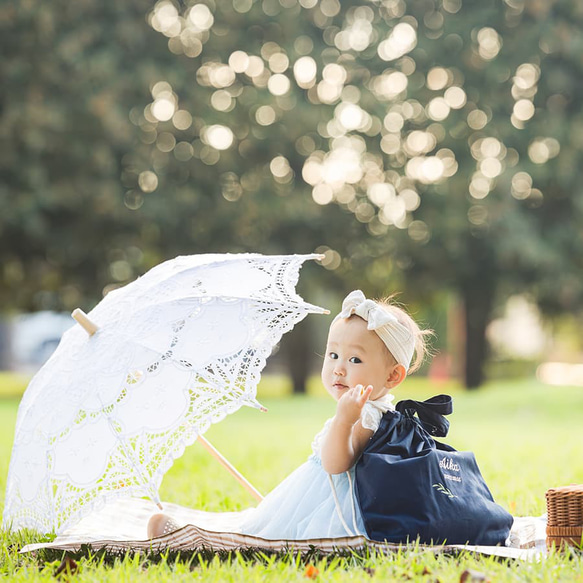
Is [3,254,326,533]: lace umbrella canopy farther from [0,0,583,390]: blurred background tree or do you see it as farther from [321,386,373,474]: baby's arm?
[0,0,583,390]: blurred background tree

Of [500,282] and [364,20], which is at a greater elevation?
[364,20]

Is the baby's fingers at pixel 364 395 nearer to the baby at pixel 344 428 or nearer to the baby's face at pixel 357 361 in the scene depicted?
the baby at pixel 344 428

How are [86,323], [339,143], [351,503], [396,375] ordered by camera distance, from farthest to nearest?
1. [339,143]
2. [396,375]
3. [86,323]
4. [351,503]

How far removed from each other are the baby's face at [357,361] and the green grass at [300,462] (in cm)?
65

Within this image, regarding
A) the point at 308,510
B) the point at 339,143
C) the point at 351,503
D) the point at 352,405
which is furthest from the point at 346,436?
the point at 339,143

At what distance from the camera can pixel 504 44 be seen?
16.3m

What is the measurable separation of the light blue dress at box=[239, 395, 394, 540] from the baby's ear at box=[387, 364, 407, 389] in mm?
65

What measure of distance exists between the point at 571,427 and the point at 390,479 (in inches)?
334

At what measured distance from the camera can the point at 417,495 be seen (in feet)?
10.2

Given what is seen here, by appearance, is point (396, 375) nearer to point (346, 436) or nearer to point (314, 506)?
point (346, 436)

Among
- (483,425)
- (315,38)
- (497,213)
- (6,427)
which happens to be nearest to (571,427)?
(483,425)

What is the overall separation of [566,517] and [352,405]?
2.90 feet

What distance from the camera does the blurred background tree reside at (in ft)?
51.3

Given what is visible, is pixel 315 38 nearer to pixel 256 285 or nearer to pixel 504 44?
pixel 504 44
